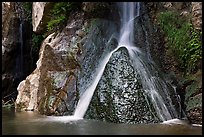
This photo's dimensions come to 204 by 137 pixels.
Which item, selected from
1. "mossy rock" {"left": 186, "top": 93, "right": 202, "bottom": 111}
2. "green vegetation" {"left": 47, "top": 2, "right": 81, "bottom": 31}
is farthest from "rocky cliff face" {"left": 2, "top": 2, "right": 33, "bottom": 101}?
"mossy rock" {"left": 186, "top": 93, "right": 202, "bottom": 111}

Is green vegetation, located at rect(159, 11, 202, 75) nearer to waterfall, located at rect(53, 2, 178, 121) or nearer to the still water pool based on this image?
waterfall, located at rect(53, 2, 178, 121)

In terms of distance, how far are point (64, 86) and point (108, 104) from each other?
192 centimetres

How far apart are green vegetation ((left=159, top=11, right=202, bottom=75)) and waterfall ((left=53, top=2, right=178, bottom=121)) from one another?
0.80m

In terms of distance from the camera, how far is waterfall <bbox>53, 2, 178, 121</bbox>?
8.52 metres

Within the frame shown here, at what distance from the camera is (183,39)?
1007 cm

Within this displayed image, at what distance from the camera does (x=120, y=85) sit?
8742 mm

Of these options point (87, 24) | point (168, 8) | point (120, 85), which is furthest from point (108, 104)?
point (168, 8)

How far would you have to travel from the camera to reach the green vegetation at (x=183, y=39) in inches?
379

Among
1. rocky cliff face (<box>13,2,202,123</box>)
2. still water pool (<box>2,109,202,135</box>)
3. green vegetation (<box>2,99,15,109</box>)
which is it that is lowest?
green vegetation (<box>2,99,15,109</box>)

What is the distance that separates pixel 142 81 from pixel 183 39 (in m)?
2.09

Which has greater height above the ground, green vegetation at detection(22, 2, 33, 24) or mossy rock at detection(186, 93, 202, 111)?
green vegetation at detection(22, 2, 33, 24)

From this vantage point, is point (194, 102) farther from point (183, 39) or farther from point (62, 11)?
point (62, 11)

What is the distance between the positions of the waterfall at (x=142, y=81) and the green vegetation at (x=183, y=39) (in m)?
0.80

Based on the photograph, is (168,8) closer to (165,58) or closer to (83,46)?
(165,58)
